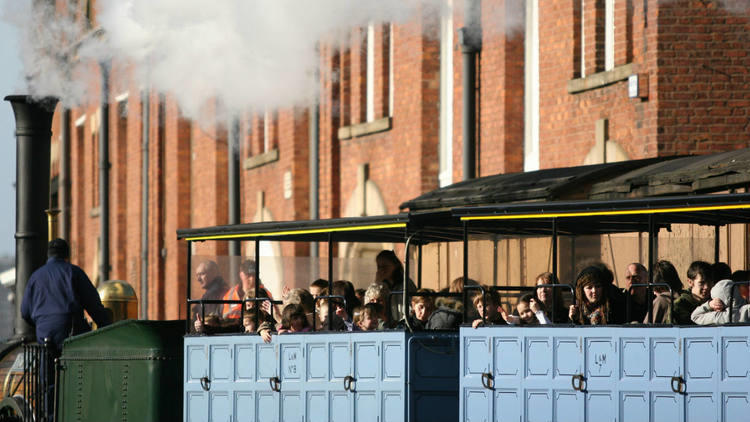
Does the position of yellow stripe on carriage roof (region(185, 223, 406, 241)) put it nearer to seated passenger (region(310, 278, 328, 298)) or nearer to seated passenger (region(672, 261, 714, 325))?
seated passenger (region(310, 278, 328, 298))

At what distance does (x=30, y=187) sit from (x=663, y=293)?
25.2 ft

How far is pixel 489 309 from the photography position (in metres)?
10.3

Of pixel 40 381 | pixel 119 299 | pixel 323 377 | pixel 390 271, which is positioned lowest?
pixel 40 381

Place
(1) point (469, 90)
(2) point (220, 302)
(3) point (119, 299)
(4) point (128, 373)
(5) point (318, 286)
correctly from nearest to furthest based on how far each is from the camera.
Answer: (5) point (318, 286) < (2) point (220, 302) < (4) point (128, 373) < (1) point (469, 90) < (3) point (119, 299)

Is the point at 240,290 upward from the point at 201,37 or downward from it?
downward

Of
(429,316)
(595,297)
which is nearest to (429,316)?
(429,316)

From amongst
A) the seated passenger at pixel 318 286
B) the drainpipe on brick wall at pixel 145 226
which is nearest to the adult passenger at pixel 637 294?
the seated passenger at pixel 318 286

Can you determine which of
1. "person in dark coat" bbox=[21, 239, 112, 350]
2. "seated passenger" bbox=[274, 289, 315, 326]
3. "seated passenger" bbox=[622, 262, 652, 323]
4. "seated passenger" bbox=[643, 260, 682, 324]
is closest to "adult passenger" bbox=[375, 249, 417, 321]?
"seated passenger" bbox=[274, 289, 315, 326]

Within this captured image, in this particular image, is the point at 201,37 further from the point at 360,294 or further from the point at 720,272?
the point at 720,272

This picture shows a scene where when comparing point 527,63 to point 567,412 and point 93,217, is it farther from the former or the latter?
point 93,217

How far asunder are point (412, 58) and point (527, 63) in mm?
2445

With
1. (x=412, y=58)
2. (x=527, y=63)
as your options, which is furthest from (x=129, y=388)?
Result: (x=412, y=58)

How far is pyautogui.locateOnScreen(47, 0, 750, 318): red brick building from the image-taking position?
1586 cm

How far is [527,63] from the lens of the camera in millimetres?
18844
